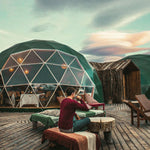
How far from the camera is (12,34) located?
11547 mm

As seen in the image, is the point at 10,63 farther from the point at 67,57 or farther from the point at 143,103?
the point at 143,103

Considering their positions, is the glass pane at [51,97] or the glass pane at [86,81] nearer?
the glass pane at [51,97]

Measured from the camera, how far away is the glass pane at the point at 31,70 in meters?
9.07

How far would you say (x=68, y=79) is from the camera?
9383 mm

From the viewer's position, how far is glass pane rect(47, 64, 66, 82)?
918cm

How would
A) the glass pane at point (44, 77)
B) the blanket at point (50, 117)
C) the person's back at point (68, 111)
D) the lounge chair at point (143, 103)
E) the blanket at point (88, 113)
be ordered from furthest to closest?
the glass pane at point (44, 77), the lounge chair at point (143, 103), the blanket at point (88, 113), the blanket at point (50, 117), the person's back at point (68, 111)

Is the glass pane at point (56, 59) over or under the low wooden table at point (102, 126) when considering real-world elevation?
over

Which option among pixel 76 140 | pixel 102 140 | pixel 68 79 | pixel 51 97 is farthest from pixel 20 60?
pixel 76 140

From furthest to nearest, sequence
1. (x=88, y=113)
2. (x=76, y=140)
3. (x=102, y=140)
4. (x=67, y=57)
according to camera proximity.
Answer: (x=67, y=57) → (x=88, y=113) → (x=102, y=140) → (x=76, y=140)

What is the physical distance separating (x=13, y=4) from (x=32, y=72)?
138 inches

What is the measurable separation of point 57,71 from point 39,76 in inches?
40.8

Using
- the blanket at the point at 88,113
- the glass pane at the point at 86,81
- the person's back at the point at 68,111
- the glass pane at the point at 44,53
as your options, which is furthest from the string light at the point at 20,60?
the person's back at the point at 68,111

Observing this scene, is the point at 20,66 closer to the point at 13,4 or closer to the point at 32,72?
the point at 32,72

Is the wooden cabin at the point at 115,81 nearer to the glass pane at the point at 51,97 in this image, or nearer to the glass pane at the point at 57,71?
the glass pane at the point at 57,71
